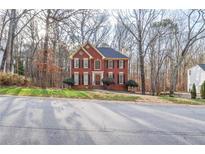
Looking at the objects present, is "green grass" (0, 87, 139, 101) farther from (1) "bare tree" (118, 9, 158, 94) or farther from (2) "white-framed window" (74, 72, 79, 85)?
(1) "bare tree" (118, 9, 158, 94)

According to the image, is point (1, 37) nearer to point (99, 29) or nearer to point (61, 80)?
point (61, 80)

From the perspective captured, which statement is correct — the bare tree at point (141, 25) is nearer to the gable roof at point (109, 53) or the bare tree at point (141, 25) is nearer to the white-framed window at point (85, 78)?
the gable roof at point (109, 53)

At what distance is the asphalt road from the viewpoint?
104 inches

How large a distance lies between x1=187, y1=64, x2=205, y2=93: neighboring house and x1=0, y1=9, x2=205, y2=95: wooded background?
2.0 inches

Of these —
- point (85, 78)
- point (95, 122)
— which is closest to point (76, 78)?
point (85, 78)

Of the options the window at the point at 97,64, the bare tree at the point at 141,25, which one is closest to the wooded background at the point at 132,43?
the bare tree at the point at 141,25

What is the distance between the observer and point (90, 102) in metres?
3.00

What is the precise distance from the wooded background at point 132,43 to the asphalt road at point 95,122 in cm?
28

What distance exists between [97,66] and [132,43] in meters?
0.51

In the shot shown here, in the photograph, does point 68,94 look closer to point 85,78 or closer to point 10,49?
point 85,78

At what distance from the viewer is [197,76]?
9.77 feet

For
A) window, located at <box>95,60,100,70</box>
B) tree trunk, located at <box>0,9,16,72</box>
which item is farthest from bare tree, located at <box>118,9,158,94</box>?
tree trunk, located at <box>0,9,16,72</box>
